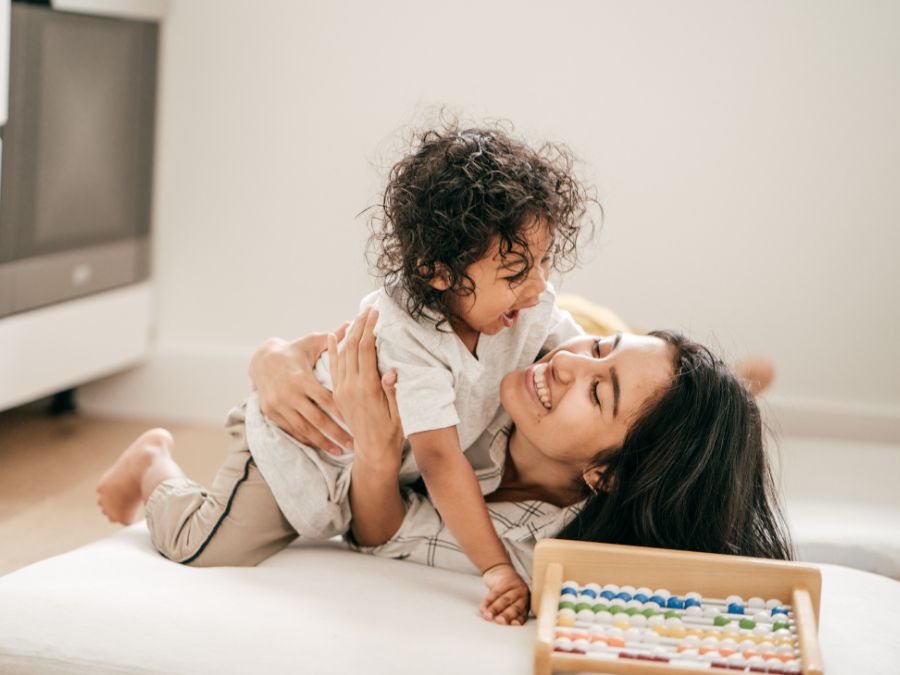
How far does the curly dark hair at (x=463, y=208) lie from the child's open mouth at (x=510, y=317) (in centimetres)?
8

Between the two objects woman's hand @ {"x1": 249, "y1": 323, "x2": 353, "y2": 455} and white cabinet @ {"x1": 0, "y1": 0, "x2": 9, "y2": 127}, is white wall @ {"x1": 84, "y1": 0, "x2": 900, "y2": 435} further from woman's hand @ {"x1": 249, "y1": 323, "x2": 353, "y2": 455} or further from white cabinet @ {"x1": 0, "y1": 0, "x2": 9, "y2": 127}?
woman's hand @ {"x1": 249, "y1": 323, "x2": 353, "y2": 455}

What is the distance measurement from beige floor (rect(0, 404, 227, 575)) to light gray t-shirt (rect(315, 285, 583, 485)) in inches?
29.7

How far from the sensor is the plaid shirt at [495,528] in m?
1.51

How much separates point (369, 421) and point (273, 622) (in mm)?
302

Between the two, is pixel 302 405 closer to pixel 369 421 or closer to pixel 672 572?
pixel 369 421

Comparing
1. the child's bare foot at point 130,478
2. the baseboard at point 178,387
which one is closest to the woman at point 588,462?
the child's bare foot at point 130,478

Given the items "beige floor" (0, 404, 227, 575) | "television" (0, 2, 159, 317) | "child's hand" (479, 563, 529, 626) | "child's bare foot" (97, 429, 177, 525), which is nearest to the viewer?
"child's hand" (479, 563, 529, 626)

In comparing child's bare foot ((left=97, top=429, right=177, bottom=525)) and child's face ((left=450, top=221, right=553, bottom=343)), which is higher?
child's face ((left=450, top=221, right=553, bottom=343))

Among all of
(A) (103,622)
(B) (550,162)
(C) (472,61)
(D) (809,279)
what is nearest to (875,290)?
(D) (809,279)

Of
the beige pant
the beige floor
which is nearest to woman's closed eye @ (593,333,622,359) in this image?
the beige pant

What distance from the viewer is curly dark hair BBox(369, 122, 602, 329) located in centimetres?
136

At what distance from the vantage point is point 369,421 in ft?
4.77

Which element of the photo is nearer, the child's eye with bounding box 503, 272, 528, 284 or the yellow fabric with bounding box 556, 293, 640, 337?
the child's eye with bounding box 503, 272, 528, 284

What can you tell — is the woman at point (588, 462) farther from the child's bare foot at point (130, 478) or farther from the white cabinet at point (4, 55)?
the white cabinet at point (4, 55)
